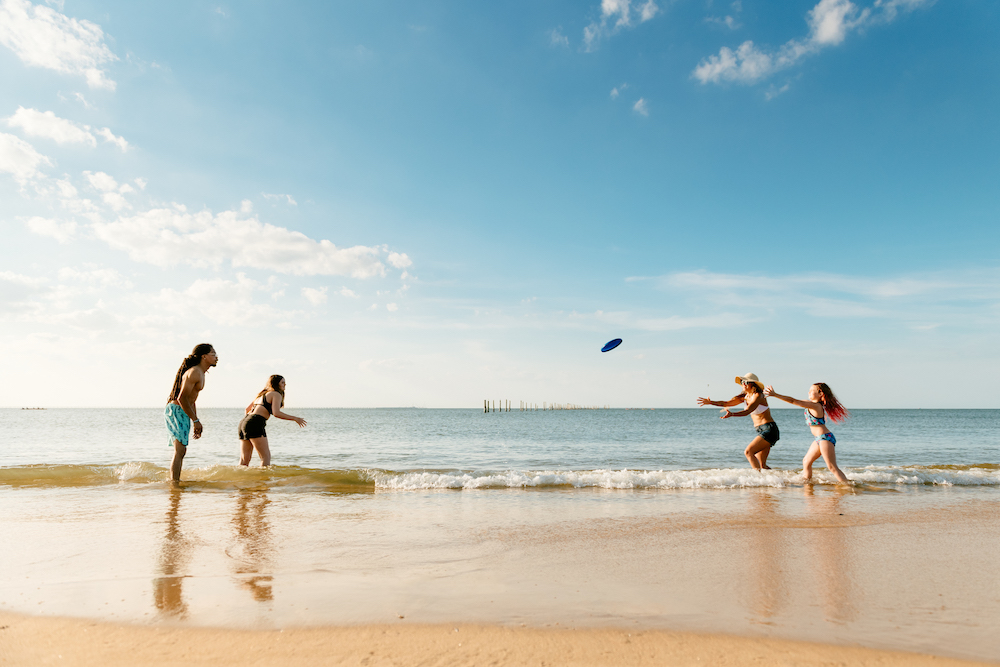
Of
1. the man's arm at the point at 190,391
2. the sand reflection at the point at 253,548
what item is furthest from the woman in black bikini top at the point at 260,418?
the sand reflection at the point at 253,548

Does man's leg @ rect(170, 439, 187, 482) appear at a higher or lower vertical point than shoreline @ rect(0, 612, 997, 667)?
higher

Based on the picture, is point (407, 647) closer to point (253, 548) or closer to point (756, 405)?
point (253, 548)

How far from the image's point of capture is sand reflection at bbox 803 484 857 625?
367cm

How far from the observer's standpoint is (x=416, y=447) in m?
24.7

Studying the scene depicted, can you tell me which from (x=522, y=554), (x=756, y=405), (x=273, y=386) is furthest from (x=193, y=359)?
(x=756, y=405)

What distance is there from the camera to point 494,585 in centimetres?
Answer: 416

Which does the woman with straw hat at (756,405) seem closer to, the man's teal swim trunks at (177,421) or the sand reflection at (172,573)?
the sand reflection at (172,573)

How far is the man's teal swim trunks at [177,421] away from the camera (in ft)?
30.7

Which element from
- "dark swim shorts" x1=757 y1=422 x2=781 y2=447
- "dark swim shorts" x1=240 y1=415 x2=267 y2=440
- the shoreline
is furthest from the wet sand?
"dark swim shorts" x1=240 y1=415 x2=267 y2=440

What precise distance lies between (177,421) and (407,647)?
8.10 meters

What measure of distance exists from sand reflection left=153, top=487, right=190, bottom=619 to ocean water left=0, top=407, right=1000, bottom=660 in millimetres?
29

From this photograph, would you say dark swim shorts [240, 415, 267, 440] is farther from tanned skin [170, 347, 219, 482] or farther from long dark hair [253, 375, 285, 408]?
tanned skin [170, 347, 219, 482]

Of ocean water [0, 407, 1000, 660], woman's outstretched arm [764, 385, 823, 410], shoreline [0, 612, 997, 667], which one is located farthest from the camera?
woman's outstretched arm [764, 385, 823, 410]

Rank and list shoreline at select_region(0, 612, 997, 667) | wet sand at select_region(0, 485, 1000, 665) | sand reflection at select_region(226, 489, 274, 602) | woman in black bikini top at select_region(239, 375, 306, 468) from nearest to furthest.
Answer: shoreline at select_region(0, 612, 997, 667)
wet sand at select_region(0, 485, 1000, 665)
sand reflection at select_region(226, 489, 274, 602)
woman in black bikini top at select_region(239, 375, 306, 468)
